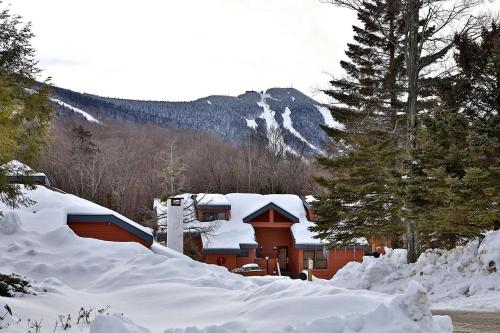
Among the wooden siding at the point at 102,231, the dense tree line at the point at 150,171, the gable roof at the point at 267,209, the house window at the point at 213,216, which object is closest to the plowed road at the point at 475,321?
the wooden siding at the point at 102,231

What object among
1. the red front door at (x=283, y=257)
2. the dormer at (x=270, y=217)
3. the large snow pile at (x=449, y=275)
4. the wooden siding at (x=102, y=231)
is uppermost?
the dormer at (x=270, y=217)

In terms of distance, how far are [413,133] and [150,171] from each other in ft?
179

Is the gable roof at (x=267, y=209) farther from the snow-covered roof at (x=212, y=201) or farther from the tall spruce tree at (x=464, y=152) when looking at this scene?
the tall spruce tree at (x=464, y=152)

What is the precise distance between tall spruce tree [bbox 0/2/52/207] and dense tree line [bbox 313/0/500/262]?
1094 centimetres

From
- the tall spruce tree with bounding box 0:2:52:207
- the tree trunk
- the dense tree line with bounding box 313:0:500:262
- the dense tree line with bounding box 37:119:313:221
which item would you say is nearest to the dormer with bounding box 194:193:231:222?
the dense tree line with bounding box 37:119:313:221

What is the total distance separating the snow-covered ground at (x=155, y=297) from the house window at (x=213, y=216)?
1528 cm

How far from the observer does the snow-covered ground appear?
6.59 meters

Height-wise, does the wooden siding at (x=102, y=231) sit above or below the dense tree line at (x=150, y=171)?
below

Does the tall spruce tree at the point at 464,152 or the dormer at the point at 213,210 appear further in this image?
the dormer at the point at 213,210

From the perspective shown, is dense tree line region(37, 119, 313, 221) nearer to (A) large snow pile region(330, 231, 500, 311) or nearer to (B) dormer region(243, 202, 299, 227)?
(B) dormer region(243, 202, 299, 227)

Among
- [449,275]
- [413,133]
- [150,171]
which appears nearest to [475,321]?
[449,275]

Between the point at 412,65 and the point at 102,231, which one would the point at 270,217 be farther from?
the point at 412,65

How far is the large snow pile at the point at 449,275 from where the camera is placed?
1256 cm

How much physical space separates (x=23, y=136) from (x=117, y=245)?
597cm
